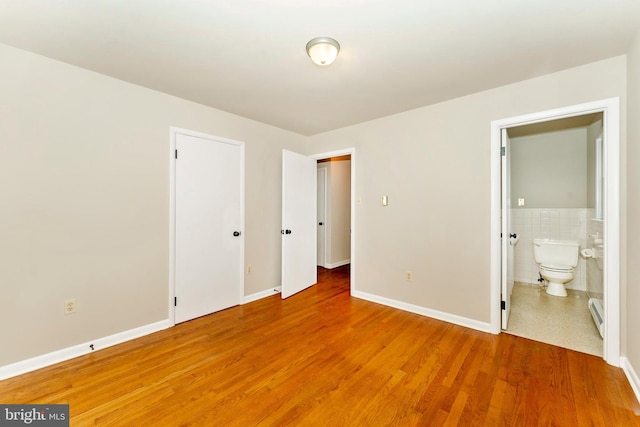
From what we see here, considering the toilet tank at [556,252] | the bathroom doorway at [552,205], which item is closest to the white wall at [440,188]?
the bathroom doorway at [552,205]

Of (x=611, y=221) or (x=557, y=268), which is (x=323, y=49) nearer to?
(x=611, y=221)

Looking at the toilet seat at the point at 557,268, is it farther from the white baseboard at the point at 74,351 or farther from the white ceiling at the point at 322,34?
the white baseboard at the point at 74,351

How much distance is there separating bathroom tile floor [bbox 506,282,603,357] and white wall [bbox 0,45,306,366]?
3.71 metres

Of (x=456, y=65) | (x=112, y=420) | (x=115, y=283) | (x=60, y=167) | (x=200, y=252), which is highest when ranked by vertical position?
(x=456, y=65)

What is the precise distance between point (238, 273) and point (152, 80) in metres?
2.25

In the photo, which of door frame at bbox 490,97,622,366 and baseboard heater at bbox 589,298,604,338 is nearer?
door frame at bbox 490,97,622,366

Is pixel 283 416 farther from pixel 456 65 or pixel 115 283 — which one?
pixel 456 65

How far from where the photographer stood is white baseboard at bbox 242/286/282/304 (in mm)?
3451

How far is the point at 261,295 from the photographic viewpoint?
362 cm

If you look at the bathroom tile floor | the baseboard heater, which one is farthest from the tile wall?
the baseboard heater

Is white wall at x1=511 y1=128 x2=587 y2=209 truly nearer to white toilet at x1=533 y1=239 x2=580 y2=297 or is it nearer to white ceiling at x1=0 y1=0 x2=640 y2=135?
white toilet at x1=533 y1=239 x2=580 y2=297

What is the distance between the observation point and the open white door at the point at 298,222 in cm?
361

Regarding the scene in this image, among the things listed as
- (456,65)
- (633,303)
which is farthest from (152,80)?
(633,303)

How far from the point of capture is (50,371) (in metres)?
1.99
